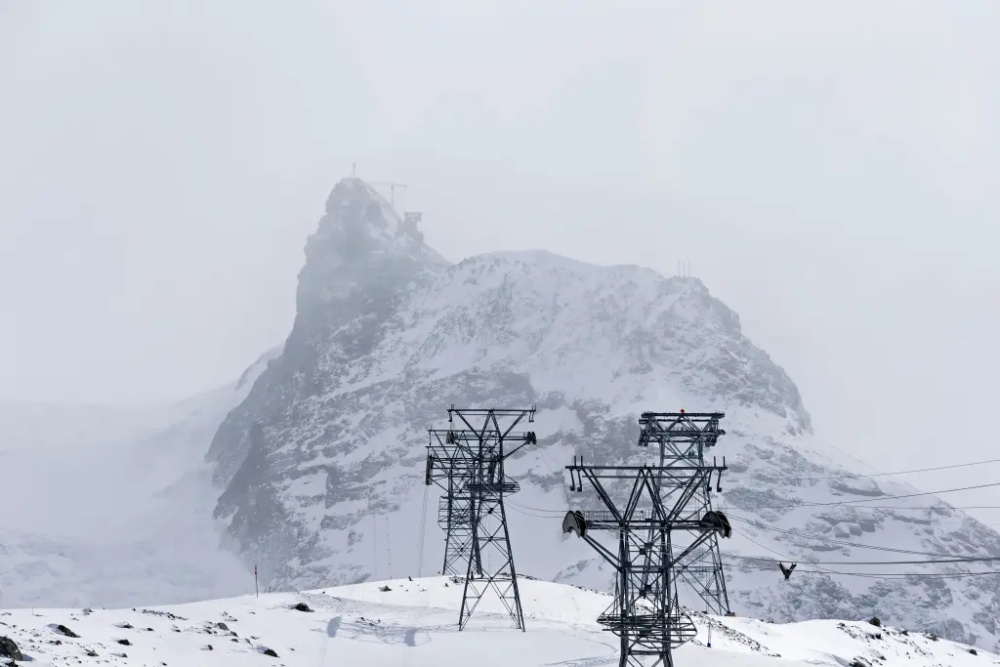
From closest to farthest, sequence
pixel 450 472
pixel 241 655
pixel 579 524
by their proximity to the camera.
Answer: pixel 579 524 < pixel 241 655 < pixel 450 472

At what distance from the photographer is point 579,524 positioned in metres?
38.0

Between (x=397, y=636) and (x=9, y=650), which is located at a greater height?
(x=9, y=650)

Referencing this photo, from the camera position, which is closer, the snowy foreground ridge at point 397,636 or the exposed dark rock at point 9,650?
the exposed dark rock at point 9,650

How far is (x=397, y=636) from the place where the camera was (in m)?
58.2

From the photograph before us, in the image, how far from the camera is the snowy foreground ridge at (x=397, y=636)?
151 ft

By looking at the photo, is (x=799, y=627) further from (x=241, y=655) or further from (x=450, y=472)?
(x=241, y=655)

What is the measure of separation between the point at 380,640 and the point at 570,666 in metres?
9.31

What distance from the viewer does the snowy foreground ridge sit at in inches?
1812

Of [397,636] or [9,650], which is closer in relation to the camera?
[9,650]

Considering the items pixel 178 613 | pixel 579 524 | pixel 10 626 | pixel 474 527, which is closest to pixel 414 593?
pixel 474 527

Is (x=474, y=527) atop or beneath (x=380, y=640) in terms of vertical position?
atop

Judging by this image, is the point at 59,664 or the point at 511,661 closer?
the point at 59,664

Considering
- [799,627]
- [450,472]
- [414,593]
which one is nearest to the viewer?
[450,472]

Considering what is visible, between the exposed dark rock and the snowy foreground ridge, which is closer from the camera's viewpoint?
the exposed dark rock
